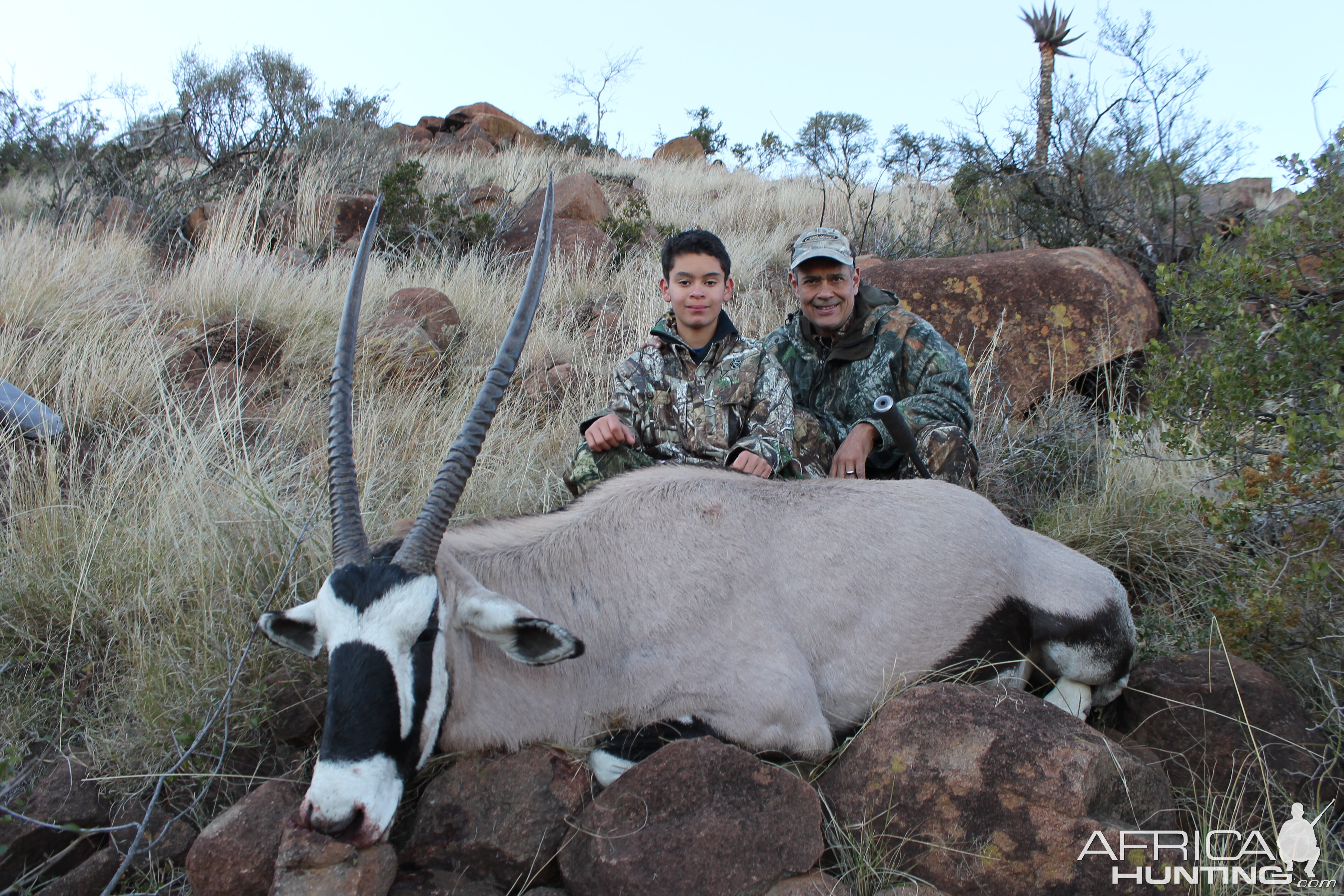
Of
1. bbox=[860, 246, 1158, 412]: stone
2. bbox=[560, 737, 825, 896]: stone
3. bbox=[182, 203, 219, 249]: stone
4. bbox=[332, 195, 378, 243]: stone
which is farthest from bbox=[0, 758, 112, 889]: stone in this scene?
bbox=[332, 195, 378, 243]: stone

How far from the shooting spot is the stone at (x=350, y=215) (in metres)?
9.80

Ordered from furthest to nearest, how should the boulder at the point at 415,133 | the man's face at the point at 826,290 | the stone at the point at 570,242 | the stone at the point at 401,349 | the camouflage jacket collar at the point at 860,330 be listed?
the boulder at the point at 415,133 → the stone at the point at 570,242 → the stone at the point at 401,349 → the camouflage jacket collar at the point at 860,330 → the man's face at the point at 826,290

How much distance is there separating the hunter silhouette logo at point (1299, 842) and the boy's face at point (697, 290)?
3.24 metres

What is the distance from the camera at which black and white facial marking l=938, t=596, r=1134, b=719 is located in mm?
3338

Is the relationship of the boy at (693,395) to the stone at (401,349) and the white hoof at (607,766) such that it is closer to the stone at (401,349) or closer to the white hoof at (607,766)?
the white hoof at (607,766)

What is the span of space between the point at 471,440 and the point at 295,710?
1.27 m

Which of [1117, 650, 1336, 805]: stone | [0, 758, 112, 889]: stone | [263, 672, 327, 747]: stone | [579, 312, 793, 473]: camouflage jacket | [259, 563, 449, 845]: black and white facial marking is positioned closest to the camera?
[259, 563, 449, 845]: black and white facial marking

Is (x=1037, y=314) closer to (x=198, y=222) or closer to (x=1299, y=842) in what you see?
(x=1299, y=842)

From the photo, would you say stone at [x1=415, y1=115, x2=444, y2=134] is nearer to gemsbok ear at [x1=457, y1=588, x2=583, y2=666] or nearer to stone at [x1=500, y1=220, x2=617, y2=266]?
stone at [x1=500, y1=220, x2=617, y2=266]

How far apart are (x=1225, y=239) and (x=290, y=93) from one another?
511 inches

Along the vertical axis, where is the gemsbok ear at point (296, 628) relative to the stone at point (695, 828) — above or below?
above

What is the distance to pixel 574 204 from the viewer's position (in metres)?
11.6

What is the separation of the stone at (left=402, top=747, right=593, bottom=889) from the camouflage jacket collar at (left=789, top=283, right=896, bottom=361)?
342 cm

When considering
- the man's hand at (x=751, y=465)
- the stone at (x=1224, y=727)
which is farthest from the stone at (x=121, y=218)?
the stone at (x=1224, y=727)
